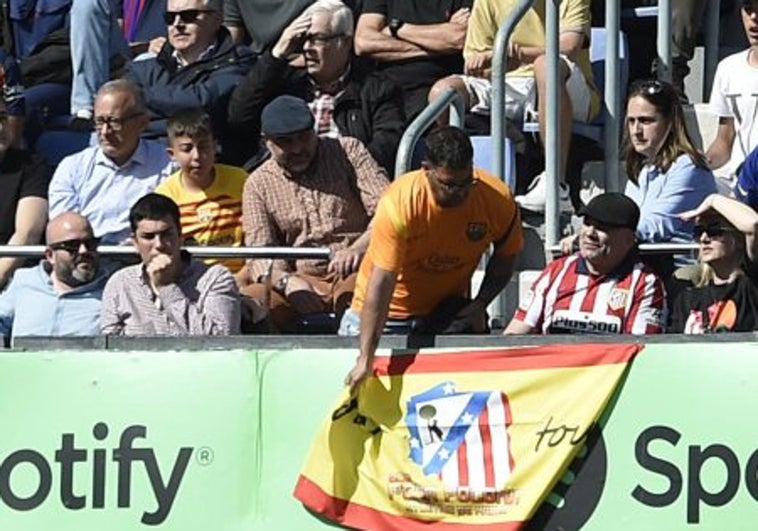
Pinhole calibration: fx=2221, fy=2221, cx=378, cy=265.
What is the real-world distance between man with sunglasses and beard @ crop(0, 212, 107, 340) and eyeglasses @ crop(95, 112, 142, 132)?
3.10ft

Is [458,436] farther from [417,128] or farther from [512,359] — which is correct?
[417,128]

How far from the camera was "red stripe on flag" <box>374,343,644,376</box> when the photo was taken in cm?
841

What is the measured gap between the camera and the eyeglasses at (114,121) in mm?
10539

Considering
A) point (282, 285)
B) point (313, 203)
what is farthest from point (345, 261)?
point (313, 203)

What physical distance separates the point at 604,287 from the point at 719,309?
479 millimetres

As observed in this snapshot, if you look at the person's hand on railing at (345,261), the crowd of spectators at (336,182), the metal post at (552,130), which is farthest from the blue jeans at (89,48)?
the metal post at (552,130)

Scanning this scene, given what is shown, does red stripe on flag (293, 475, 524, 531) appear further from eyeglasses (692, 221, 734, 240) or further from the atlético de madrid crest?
eyeglasses (692, 221, 734, 240)

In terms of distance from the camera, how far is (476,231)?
880 cm

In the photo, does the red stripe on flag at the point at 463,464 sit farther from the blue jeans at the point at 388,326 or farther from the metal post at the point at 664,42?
the metal post at the point at 664,42

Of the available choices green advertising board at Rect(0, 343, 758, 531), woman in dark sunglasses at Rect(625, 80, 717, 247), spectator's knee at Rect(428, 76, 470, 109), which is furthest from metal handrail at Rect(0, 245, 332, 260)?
woman in dark sunglasses at Rect(625, 80, 717, 247)

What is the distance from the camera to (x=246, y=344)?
883 cm

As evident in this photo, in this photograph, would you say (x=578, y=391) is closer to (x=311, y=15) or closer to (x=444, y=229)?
(x=444, y=229)

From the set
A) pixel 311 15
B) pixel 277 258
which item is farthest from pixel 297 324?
pixel 311 15

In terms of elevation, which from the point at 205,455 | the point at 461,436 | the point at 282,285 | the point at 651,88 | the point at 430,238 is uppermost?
the point at 651,88
